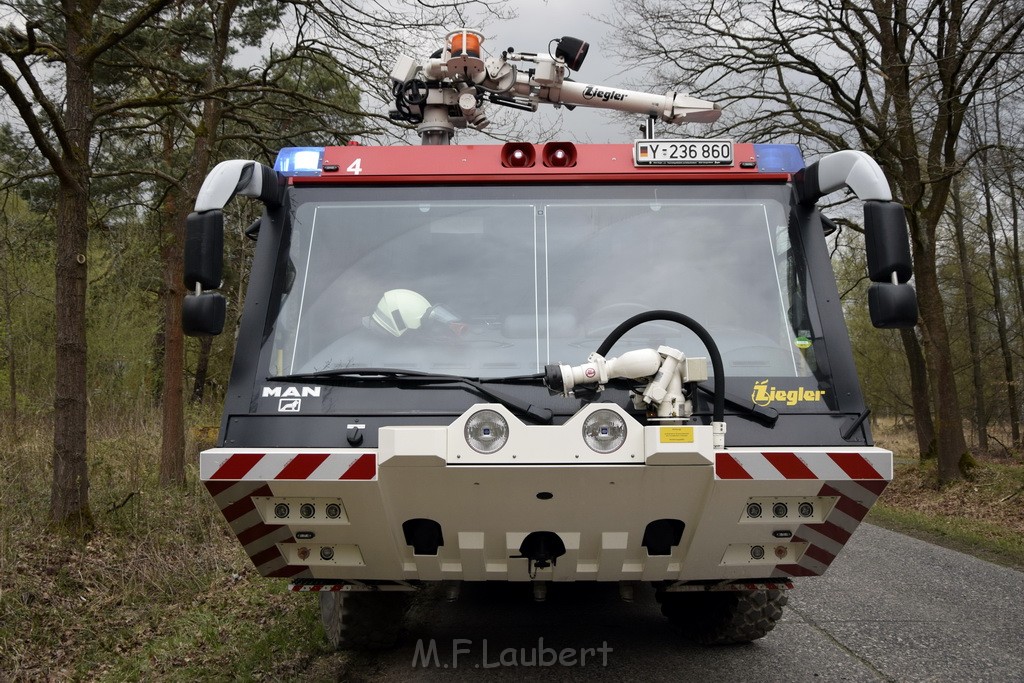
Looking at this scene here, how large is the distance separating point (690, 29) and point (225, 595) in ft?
41.7

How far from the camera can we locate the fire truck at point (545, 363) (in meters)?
3.68

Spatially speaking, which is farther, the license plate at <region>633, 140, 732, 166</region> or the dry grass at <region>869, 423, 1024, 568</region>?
the dry grass at <region>869, 423, 1024, 568</region>

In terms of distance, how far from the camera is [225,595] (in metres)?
6.79

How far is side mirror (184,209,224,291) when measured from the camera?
3.83 metres

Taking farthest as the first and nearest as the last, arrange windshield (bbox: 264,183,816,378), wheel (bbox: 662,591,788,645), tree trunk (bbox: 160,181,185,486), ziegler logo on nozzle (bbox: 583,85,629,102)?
tree trunk (bbox: 160,181,185,486) < ziegler logo on nozzle (bbox: 583,85,629,102) < wheel (bbox: 662,591,788,645) < windshield (bbox: 264,183,816,378)

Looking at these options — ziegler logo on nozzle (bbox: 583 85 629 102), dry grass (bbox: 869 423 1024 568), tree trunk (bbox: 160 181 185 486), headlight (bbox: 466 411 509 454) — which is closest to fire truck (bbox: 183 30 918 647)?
headlight (bbox: 466 411 509 454)

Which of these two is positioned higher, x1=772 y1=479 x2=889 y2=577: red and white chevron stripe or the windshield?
the windshield

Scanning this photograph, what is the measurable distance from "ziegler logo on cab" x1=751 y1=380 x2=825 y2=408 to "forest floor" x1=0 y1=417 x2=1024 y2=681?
2750mm

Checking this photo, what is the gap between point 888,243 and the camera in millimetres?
3799

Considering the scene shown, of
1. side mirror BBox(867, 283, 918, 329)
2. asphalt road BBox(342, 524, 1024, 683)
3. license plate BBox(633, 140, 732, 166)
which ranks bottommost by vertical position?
asphalt road BBox(342, 524, 1024, 683)

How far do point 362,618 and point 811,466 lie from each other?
272 cm

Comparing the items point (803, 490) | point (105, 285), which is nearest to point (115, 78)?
point (105, 285)

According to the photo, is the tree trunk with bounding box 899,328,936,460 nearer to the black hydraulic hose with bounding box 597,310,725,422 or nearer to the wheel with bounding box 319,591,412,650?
the wheel with bounding box 319,591,412,650

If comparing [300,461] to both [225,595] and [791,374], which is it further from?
[225,595]
